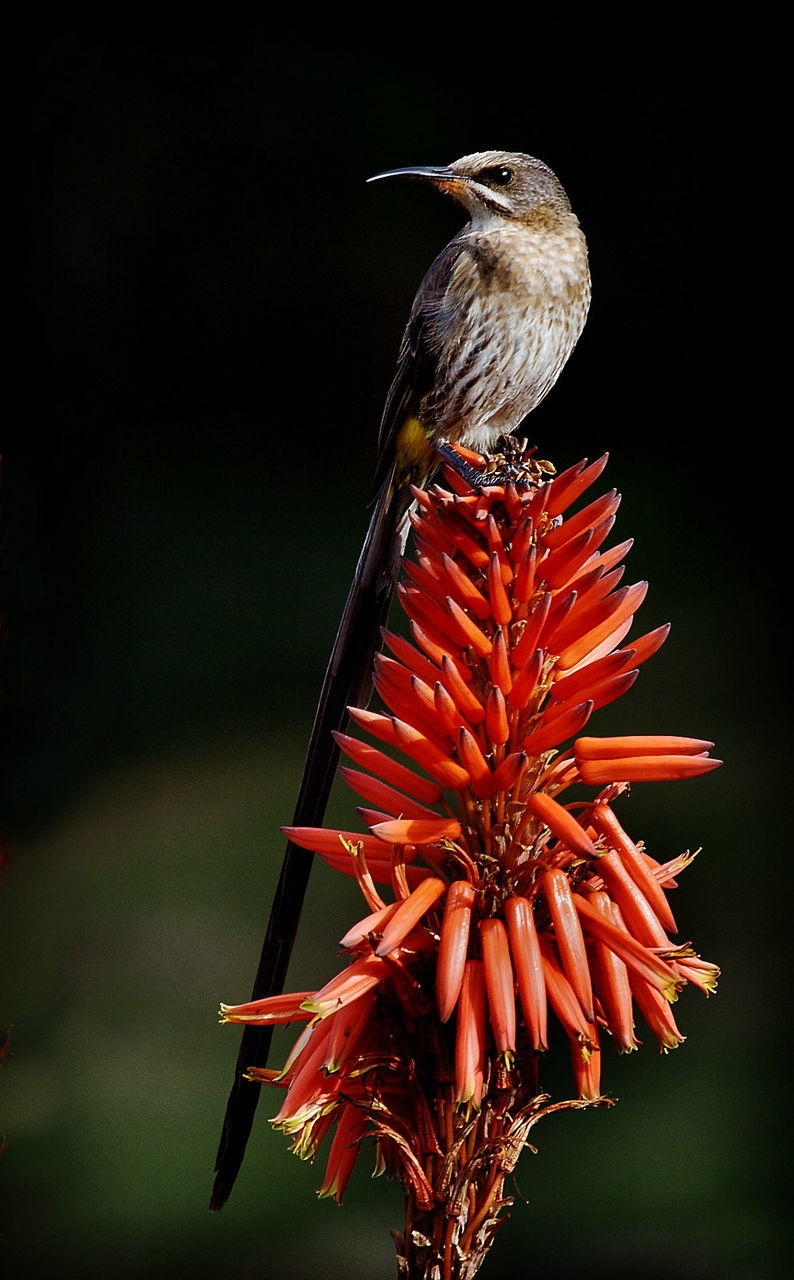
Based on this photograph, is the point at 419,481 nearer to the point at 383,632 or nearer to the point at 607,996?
the point at 383,632

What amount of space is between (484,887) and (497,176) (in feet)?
2.74

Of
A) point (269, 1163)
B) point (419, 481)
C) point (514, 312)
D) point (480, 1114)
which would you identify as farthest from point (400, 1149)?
point (269, 1163)

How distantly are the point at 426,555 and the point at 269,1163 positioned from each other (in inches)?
59.6

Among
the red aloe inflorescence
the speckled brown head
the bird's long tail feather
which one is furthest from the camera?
the speckled brown head

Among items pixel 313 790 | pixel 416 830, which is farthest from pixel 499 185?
pixel 416 830

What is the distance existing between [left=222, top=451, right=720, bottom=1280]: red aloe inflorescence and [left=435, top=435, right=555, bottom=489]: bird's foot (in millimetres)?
66

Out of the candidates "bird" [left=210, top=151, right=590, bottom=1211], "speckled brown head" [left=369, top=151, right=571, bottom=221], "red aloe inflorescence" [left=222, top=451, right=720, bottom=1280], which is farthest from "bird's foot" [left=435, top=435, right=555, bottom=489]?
"speckled brown head" [left=369, top=151, right=571, bottom=221]

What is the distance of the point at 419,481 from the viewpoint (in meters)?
1.27

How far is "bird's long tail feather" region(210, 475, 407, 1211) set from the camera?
0.77m

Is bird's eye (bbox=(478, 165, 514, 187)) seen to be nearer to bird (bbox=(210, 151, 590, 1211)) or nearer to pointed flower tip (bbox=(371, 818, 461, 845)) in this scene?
bird (bbox=(210, 151, 590, 1211))

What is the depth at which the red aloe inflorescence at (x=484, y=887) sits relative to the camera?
63 cm

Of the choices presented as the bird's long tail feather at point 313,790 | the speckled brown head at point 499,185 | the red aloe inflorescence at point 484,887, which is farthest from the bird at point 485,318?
the red aloe inflorescence at point 484,887

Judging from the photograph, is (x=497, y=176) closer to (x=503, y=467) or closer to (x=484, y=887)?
(x=503, y=467)

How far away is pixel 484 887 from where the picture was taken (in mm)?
698
